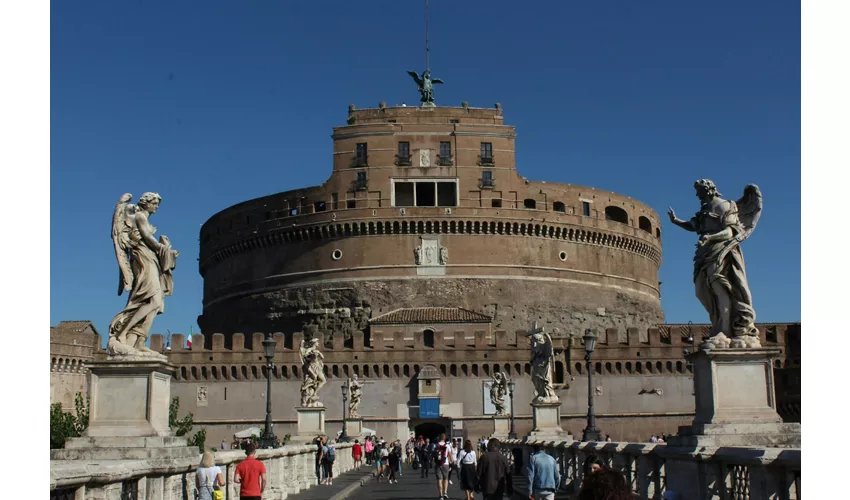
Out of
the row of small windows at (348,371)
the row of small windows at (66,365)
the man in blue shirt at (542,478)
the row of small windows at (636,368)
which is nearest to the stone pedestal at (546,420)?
the man in blue shirt at (542,478)

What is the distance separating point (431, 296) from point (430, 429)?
7847 millimetres

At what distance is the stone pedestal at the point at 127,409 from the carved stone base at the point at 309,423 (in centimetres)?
1455

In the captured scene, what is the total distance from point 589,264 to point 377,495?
40.8 metres

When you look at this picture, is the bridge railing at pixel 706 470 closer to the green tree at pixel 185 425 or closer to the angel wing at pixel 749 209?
the angel wing at pixel 749 209

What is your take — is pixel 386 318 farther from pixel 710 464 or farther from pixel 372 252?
pixel 710 464

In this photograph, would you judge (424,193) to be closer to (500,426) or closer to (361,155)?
(361,155)

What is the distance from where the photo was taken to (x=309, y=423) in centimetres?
2317

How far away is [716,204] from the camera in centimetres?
916

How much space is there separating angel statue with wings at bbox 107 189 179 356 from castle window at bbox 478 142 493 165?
46.6 m

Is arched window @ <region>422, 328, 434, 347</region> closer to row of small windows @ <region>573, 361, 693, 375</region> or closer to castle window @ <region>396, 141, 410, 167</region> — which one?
row of small windows @ <region>573, 361, 693, 375</region>

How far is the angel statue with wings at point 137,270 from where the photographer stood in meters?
8.88

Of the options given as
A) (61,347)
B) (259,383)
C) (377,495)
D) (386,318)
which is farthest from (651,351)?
(377,495)

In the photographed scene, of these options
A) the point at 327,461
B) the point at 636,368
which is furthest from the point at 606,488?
the point at 636,368

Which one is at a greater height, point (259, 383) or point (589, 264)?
point (589, 264)
